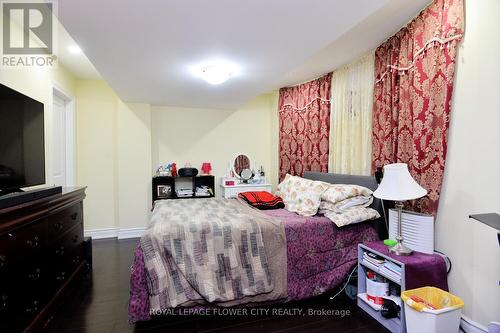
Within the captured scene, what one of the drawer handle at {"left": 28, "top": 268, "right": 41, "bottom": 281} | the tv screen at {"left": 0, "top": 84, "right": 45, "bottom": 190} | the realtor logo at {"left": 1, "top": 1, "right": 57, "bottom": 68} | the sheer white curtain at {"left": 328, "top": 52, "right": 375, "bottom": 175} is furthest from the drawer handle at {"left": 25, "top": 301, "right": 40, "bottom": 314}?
the sheer white curtain at {"left": 328, "top": 52, "right": 375, "bottom": 175}

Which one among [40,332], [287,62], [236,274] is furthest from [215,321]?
[287,62]

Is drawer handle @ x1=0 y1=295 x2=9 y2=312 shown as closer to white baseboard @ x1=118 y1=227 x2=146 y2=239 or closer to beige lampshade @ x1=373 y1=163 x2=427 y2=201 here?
beige lampshade @ x1=373 y1=163 x2=427 y2=201

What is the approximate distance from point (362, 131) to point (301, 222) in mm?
1389

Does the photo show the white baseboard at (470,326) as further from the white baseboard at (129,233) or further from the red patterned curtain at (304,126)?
the white baseboard at (129,233)

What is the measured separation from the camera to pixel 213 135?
4664 mm

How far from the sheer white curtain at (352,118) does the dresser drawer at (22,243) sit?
2.97 meters

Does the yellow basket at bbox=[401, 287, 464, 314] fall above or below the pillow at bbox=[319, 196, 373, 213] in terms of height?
below

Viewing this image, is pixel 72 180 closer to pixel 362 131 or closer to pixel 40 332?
pixel 40 332

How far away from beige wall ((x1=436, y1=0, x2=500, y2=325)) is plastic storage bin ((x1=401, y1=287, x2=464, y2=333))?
0.26 metres

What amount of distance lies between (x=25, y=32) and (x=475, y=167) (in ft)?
12.9

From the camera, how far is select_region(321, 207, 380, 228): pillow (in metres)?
2.33

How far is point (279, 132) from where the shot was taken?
458 cm

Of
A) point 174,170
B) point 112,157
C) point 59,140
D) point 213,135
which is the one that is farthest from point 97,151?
point 213,135

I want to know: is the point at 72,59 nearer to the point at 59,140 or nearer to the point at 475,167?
the point at 59,140
